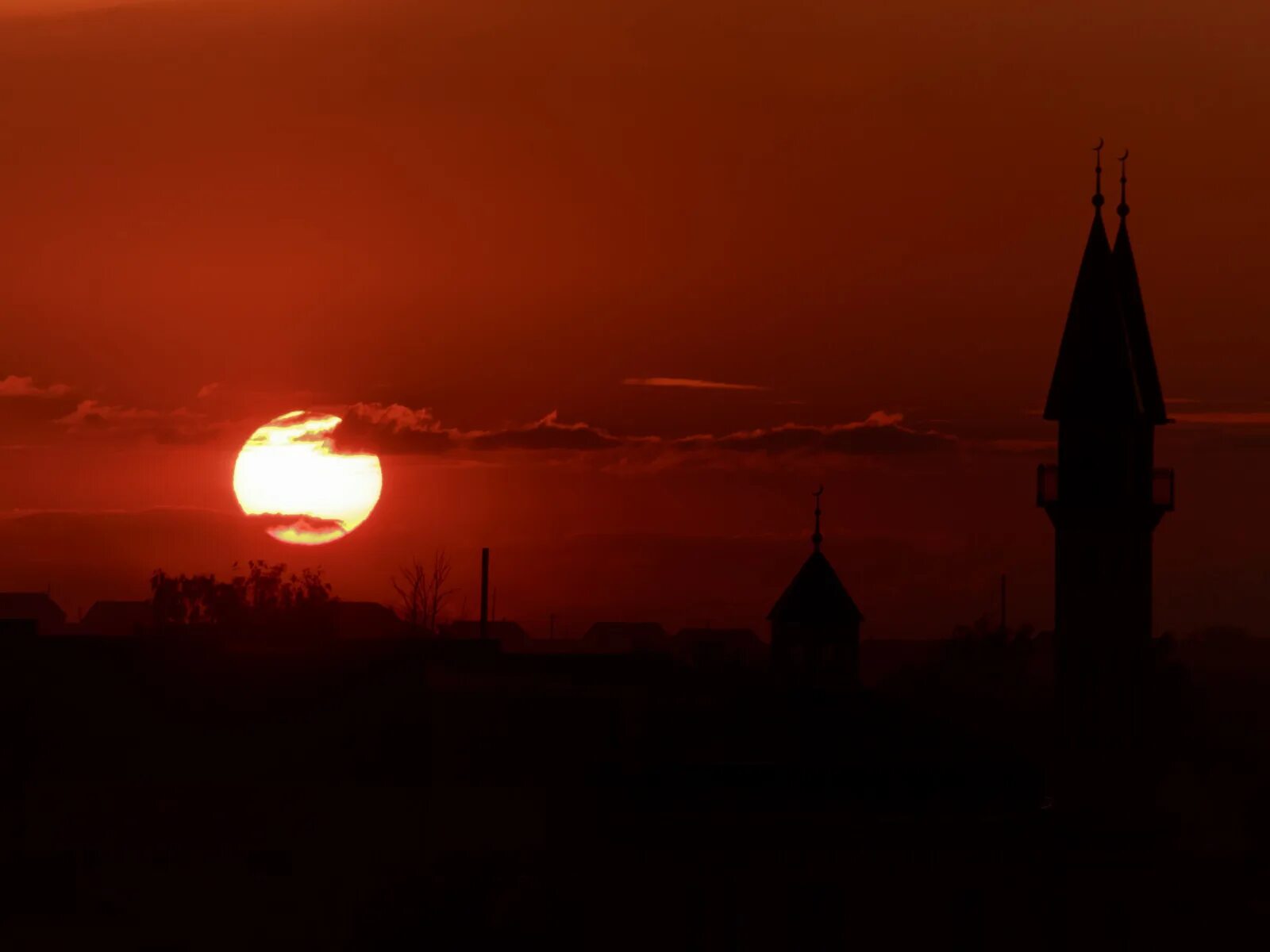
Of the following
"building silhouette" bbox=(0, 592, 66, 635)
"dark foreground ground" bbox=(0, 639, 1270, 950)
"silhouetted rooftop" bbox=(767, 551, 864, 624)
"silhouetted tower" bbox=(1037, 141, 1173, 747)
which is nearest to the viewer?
"dark foreground ground" bbox=(0, 639, 1270, 950)

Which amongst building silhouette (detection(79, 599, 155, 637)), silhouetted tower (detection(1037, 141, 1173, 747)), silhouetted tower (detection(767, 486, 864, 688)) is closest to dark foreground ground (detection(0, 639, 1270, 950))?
silhouetted tower (detection(1037, 141, 1173, 747))

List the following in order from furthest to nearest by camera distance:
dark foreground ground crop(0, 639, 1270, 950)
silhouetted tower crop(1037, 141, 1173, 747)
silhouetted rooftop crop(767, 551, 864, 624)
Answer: silhouetted rooftop crop(767, 551, 864, 624)
silhouetted tower crop(1037, 141, 1173, 747)
dark foreground ground crop(0, 639, 1270, 950)

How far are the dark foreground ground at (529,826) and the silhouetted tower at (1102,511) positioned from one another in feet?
6.84

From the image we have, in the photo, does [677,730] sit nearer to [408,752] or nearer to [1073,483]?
[408,752]

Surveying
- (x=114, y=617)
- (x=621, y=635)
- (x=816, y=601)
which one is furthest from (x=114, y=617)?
(x=816, y=601)

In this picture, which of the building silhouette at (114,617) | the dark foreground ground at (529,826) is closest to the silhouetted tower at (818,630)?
the dark foreground ground at (529,826)

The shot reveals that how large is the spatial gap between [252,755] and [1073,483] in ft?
65.2

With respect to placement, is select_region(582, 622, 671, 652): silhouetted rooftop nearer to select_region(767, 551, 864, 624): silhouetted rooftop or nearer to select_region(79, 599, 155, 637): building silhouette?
select_region(79, 599, 155, 637): building silhouette

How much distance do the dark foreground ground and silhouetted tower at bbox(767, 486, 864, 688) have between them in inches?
252

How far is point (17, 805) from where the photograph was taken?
152ft

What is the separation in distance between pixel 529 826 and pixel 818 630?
14.7 metres

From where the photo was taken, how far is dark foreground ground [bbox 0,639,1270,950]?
42.7 m

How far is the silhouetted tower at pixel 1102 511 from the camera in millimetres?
51031


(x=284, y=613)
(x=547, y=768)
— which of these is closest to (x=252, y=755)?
(x=547, y=768)
